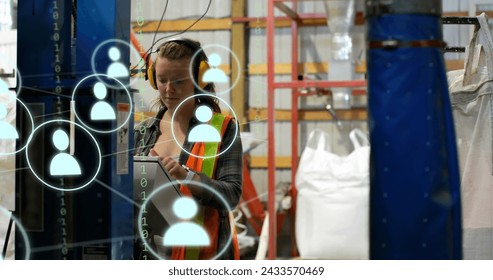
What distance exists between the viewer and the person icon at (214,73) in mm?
1854

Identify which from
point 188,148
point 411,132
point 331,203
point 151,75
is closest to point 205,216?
point 188,148

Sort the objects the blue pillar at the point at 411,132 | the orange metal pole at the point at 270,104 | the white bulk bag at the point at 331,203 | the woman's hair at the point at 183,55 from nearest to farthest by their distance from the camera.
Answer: the blue pillar at the point at 411,132 < the woman's hair at the point at 183,55 < the orange metal pole at the point at 270,104 < the white bulk bag at the point at 331,203

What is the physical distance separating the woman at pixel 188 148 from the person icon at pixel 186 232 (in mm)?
14

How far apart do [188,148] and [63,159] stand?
30cm

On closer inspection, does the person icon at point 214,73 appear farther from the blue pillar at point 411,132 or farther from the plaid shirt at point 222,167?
the blue pillar at point 411,132

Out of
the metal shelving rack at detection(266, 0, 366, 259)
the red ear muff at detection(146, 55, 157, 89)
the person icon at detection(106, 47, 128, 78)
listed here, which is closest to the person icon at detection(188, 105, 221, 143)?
the red ear muff at detection(146, 55, 157, 89)

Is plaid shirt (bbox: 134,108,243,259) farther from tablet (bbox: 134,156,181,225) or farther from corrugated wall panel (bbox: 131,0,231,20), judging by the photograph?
corrugated wall panel (bbox: 131,0,231,20)

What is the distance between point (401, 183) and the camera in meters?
1.27

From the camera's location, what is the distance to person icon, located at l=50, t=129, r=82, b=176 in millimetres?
1575

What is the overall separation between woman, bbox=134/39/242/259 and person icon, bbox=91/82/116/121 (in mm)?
170

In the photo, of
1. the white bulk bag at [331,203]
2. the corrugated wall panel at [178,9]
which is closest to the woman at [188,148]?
the corrugated wall panel at [178,9]

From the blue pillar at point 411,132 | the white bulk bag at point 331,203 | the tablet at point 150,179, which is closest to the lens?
the blue pillar at point 411,132

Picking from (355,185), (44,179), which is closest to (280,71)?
(355,185)
